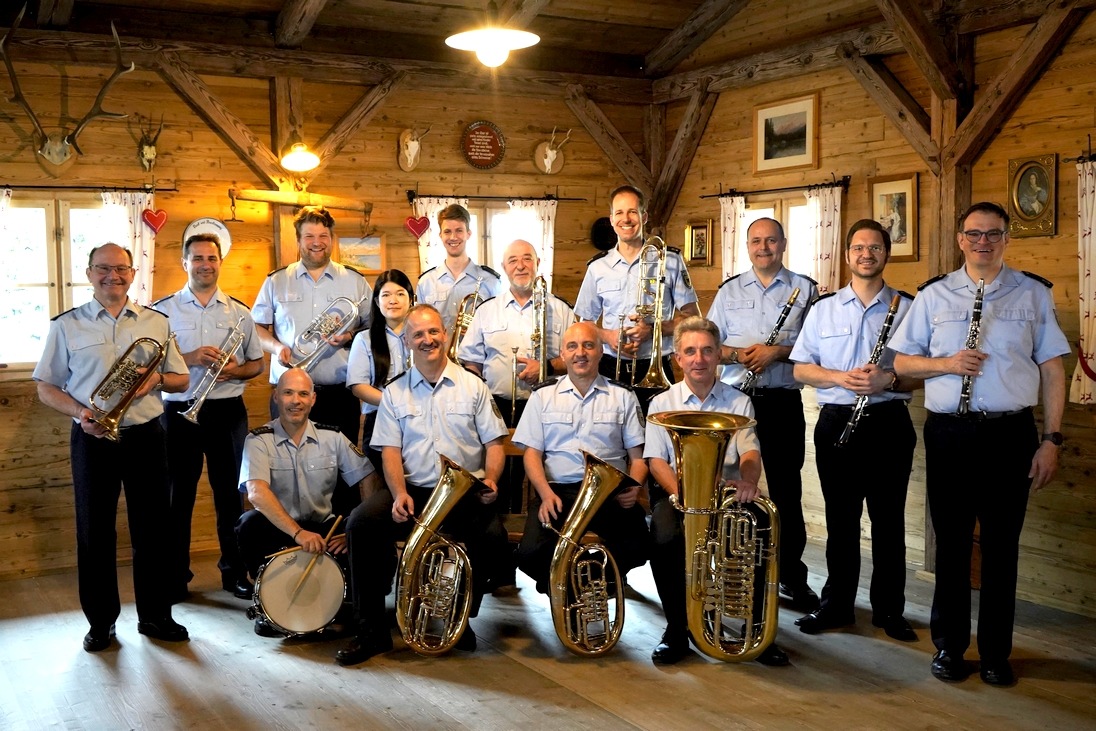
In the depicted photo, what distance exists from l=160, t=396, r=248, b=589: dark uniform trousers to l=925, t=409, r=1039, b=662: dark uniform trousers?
3.21m

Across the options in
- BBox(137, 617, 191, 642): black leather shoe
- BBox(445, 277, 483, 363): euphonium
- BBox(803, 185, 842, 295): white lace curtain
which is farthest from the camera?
BBox(803, 185, 842, 295): white lace curtain

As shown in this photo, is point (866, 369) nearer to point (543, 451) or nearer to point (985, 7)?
point (543, 451)

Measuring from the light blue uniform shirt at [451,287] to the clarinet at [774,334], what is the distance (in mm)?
1738

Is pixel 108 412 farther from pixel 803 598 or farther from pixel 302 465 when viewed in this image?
pixel 803 598

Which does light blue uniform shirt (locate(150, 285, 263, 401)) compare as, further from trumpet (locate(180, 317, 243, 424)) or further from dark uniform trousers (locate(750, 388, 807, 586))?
dark uniform trousers (locate(750, 388, 807, 586))

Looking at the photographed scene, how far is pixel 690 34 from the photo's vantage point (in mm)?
8625

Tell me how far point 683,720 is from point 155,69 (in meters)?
5.55

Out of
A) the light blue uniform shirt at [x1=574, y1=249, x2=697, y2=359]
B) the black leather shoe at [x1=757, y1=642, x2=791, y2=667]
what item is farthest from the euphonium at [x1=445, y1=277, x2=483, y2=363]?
the black leather shoe at [x1=757, y1=642, x2=791, y2=667]

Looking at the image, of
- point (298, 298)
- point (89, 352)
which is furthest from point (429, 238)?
point (89, 352)

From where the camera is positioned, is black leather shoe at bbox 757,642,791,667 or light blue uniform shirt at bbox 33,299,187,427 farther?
light blue uniform shirt at bbox 33,299,187,427

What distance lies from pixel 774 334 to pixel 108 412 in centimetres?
290

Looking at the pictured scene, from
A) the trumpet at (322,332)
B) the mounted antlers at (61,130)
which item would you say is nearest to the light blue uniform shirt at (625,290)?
the trumpet at (322,332)

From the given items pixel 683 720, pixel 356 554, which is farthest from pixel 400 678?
pixel 683 720

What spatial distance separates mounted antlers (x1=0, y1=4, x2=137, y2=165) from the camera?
6691 mm
